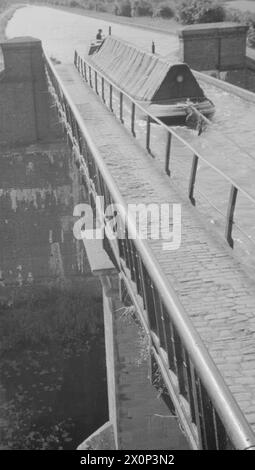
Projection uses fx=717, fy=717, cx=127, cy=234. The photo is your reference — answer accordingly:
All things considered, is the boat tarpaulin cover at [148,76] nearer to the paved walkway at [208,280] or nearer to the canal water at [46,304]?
the paved walkway at [208,280]

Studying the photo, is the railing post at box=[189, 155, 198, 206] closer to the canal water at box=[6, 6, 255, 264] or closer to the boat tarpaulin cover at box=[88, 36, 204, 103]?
the canal water at box=[6, 6, 255, 264]

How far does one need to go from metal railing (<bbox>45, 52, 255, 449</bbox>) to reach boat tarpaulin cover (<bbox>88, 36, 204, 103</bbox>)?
5.05 m

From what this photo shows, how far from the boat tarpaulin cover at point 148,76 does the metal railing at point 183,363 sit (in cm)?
505

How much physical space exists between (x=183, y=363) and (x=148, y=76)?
9712 millimetres

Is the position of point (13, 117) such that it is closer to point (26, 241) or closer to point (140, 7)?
point (26, 241)

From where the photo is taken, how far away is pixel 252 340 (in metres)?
5.25

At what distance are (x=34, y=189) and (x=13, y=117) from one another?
234 cm

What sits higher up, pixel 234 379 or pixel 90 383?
pixel 234 379

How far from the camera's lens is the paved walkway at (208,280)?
4938 millimetres

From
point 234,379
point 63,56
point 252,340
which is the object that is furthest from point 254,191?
point 63,56

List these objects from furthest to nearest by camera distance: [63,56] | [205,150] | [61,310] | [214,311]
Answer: [63,56] → [61,310] → [205,150] → [214,311]

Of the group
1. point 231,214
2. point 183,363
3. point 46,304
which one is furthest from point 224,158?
point 46,304

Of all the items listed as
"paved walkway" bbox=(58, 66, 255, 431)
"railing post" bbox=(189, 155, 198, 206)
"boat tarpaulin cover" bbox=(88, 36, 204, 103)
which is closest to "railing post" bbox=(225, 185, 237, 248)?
"paved walkway" bbox=(58, 66, 255, 431)

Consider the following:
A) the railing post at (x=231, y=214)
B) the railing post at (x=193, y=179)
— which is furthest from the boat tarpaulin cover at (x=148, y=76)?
the railing post at (x=231, y=214)
